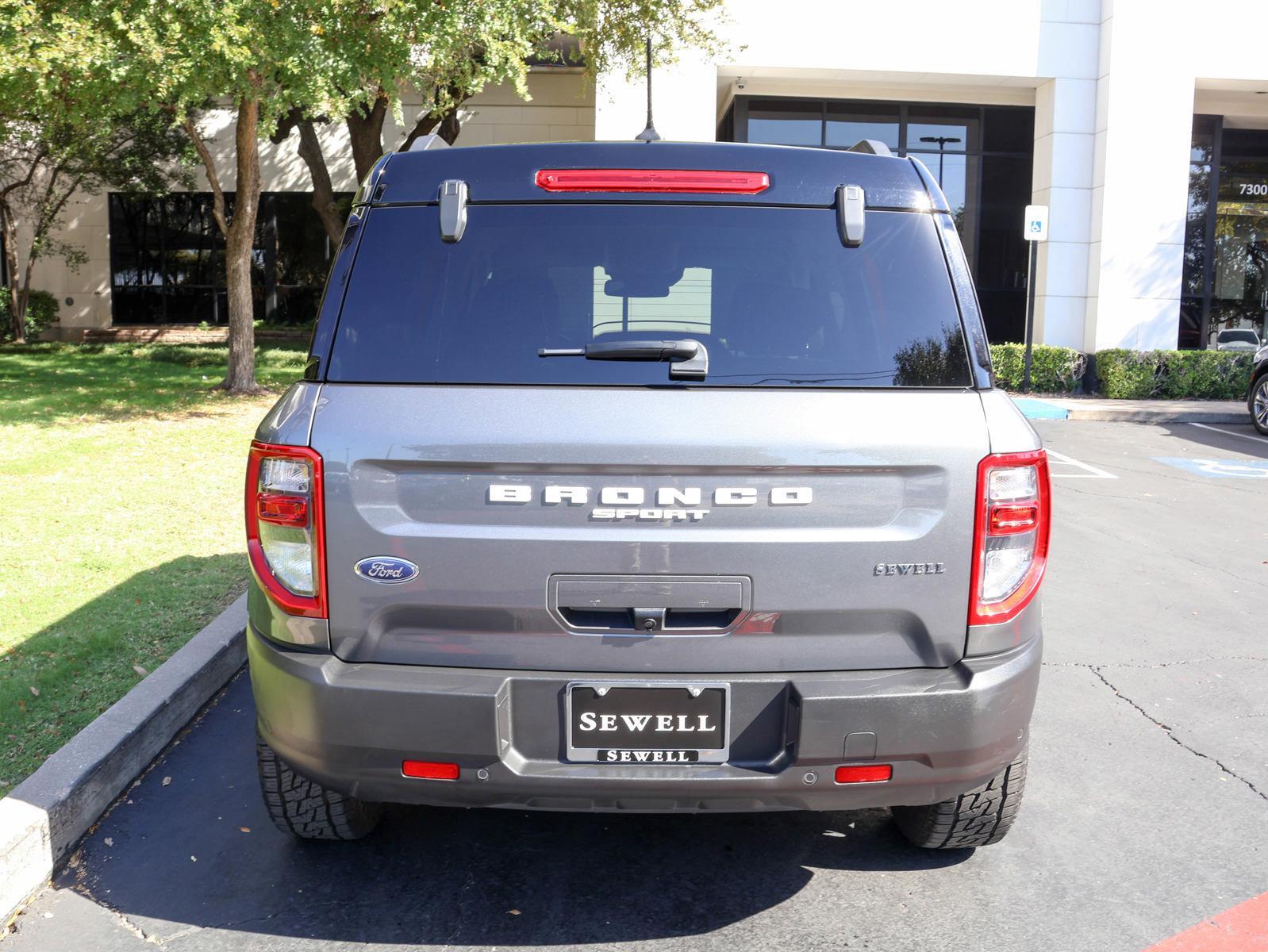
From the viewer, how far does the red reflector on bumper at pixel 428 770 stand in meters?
2.75

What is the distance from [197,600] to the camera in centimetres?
586

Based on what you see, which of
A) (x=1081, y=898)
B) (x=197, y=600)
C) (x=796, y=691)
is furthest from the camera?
(x=197, y=600)

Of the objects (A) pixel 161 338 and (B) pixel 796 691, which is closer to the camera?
(B) pixel 796 691

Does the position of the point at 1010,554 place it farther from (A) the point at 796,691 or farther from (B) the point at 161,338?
(B) the point at 161,338

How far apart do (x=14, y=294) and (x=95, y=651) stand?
23314 millimetres

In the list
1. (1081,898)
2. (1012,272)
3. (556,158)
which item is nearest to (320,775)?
(556,158)

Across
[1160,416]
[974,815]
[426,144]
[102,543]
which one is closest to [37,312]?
[102,543]

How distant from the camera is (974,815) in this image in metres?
3.25

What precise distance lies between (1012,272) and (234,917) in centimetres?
2248

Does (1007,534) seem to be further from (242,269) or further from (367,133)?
(367,133)

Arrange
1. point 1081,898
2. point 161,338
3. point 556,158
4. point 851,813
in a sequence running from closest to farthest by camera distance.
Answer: point 556,158
point 1081,898
point 851,813
point 161,338

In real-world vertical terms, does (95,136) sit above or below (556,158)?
above

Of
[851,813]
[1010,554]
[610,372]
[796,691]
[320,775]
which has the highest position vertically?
[610,372]

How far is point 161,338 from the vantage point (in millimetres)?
27391
